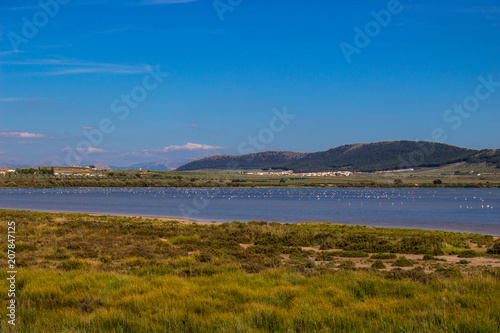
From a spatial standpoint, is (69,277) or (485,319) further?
(69,277)

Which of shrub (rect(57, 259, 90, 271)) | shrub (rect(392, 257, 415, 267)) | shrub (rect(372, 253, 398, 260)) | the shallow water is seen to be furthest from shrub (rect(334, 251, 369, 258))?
the shallow water

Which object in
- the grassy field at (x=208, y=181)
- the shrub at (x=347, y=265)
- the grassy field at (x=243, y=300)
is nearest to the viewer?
the grassy field at (x=243, y=300)

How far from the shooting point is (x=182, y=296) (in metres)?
7.73

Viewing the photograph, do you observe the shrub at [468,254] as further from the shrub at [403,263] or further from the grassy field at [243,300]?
the shrub at [403,263]

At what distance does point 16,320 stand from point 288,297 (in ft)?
14.5

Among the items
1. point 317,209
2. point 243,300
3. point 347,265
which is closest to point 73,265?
point 243,300

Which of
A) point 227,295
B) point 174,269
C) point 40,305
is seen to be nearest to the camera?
point 40,305

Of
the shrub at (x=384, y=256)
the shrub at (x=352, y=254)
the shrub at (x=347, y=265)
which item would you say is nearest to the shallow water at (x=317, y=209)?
the shrub at (x=384, y=256)

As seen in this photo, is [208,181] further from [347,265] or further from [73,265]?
[73,265]

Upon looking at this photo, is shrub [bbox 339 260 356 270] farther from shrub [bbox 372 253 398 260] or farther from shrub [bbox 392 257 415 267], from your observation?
shrub [bbox 372 253 398 260]

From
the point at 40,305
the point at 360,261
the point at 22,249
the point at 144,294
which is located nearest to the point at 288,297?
the point at 144,294

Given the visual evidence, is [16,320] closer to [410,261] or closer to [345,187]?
[410,261]

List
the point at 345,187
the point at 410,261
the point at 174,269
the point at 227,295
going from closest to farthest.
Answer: the point at 227,295
the point at 174,269
the point at 410,261
the point at 345,187

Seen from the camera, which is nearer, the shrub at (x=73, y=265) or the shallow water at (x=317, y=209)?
the shrub at (x=73, y=265)
